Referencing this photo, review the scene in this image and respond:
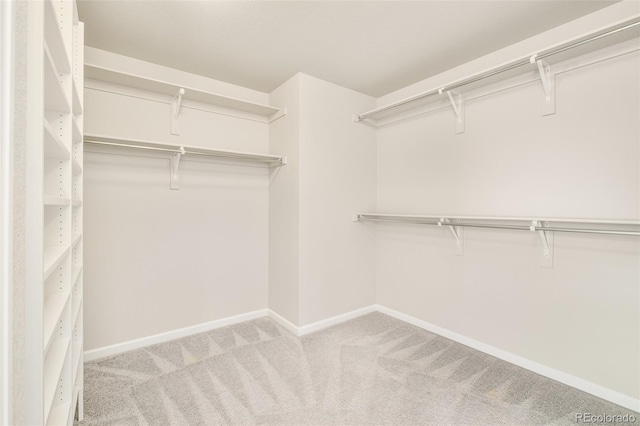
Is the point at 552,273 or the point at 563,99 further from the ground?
the point at 563,99

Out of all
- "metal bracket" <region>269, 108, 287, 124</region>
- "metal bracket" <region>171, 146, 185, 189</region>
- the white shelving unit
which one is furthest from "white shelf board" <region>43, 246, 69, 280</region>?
"metal bracket" <region>269, 108, 287, 124</region>

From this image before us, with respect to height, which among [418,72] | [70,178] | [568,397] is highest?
[418,72]

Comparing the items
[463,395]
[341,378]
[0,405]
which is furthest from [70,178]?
[463,395]

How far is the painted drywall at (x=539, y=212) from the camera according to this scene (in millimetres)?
1824

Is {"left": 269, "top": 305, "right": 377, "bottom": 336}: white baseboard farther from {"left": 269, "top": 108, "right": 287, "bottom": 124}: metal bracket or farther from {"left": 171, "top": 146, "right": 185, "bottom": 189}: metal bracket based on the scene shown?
{"left": 269, "top": 108, "right": 287, "bottom": 124}: metal bracket

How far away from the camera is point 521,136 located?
2.22m

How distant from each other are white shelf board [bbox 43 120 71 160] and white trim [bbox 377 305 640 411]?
9.60 feet

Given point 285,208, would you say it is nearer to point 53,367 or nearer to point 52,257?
point 52,257

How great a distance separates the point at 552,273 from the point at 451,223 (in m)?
0.74

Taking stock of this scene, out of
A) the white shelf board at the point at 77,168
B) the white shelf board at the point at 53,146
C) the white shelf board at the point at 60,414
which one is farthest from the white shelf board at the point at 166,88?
the white shelf board at the point at 60,414

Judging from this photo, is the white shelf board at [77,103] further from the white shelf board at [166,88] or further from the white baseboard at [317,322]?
the white baseboard at [317,322]

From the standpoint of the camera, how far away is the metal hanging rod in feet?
7.06

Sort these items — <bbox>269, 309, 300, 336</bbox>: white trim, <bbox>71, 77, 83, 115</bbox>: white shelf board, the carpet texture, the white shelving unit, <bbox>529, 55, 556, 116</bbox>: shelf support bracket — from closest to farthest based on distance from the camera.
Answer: the white shelving unit → <bbox>71, 77, 83, 115</bbox>: white shelf board → the carpet texture → <bbox>529, 55, 556, 116</bbox>: shelf support bracket → <bbox>269, 309, 300, 336</bbox>: white trim

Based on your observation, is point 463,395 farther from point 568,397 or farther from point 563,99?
point 563,99
